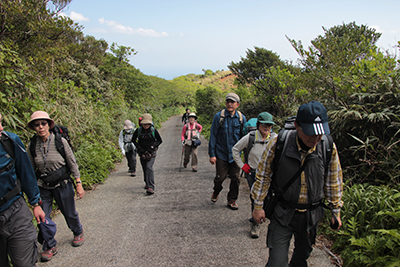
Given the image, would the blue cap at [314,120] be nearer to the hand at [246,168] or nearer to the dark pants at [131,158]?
the hand at [246,168]

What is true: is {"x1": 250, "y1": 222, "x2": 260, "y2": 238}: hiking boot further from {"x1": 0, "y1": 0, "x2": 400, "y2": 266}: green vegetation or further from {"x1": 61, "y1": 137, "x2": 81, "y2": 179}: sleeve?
{"x1": 61, "y1": 137, "x2": 81, "y2": 179}: sleeve

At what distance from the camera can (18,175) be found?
2.63m

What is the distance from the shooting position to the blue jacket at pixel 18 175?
242 centimetres

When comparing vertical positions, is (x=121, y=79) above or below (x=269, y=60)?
below

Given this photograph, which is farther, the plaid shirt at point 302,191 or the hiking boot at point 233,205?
the hiking boot at point 233,205

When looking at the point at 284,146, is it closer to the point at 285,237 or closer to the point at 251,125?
the point at 285,237

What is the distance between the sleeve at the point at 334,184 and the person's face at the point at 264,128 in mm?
1633

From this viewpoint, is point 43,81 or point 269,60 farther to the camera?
point 269,60

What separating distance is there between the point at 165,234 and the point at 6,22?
22.2 ft

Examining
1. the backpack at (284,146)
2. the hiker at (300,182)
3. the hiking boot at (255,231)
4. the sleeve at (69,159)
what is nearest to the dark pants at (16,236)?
the sleeve at (69,159)

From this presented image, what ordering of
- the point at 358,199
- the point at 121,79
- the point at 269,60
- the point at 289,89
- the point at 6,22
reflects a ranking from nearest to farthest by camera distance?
the point at 358,199 → the point at 6,22 → the point at 289,89 → the point at 121,79 → the point at 269,60

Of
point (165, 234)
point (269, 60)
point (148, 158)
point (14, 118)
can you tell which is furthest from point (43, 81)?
point (269, 60)

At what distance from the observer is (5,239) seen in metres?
2.44

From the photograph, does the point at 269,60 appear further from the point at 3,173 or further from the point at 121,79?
the point at 3,173
